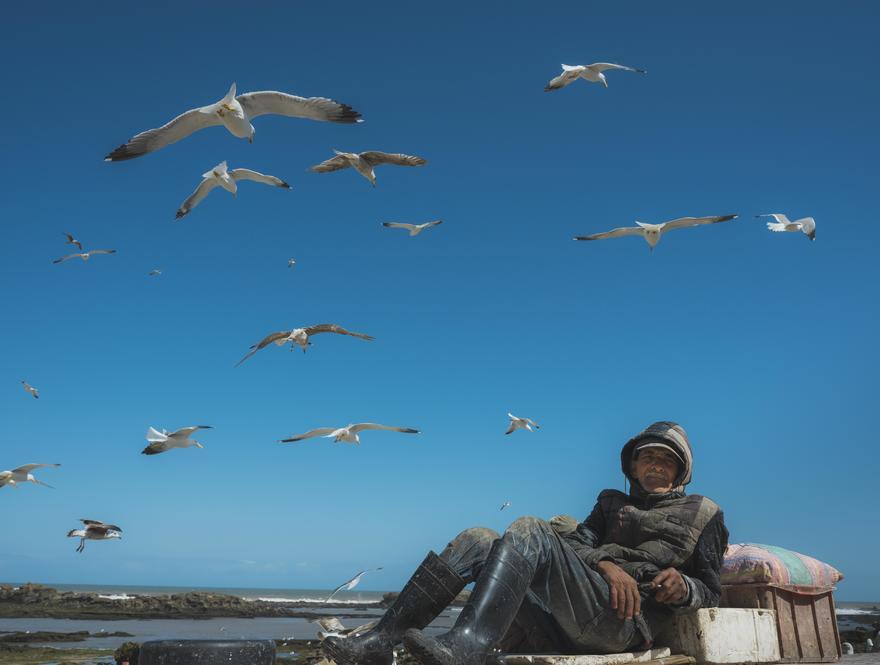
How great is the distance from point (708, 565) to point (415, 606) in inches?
61.8

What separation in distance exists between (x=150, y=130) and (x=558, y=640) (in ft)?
27.6

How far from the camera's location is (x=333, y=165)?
12.2 meters

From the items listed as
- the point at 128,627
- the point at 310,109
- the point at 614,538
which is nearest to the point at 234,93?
the point at 310,109

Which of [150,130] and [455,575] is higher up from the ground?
[150,130]

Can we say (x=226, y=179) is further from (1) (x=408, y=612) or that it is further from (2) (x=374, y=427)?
(1) (x=408, y=612)

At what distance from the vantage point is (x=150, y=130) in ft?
32.0

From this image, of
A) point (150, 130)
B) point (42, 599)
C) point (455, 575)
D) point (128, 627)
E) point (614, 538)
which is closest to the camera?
point (455, 575)

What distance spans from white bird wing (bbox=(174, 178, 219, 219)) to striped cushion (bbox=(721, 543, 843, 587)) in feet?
36.6

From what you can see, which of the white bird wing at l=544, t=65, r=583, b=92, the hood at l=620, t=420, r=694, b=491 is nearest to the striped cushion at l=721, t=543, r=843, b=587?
the hood at l=620, t=420, r=694, b=491

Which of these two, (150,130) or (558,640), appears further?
(150,130)

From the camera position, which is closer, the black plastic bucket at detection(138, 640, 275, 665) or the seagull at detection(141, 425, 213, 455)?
the black plastic bucket at detection(138, 640, 275, 665)

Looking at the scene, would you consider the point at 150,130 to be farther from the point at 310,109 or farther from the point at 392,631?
the point at 392,631

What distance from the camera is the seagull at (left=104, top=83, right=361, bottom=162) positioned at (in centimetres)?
975

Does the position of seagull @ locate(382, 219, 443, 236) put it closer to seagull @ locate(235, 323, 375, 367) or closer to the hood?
seagull @ locate(235, 323, 375, 367)
